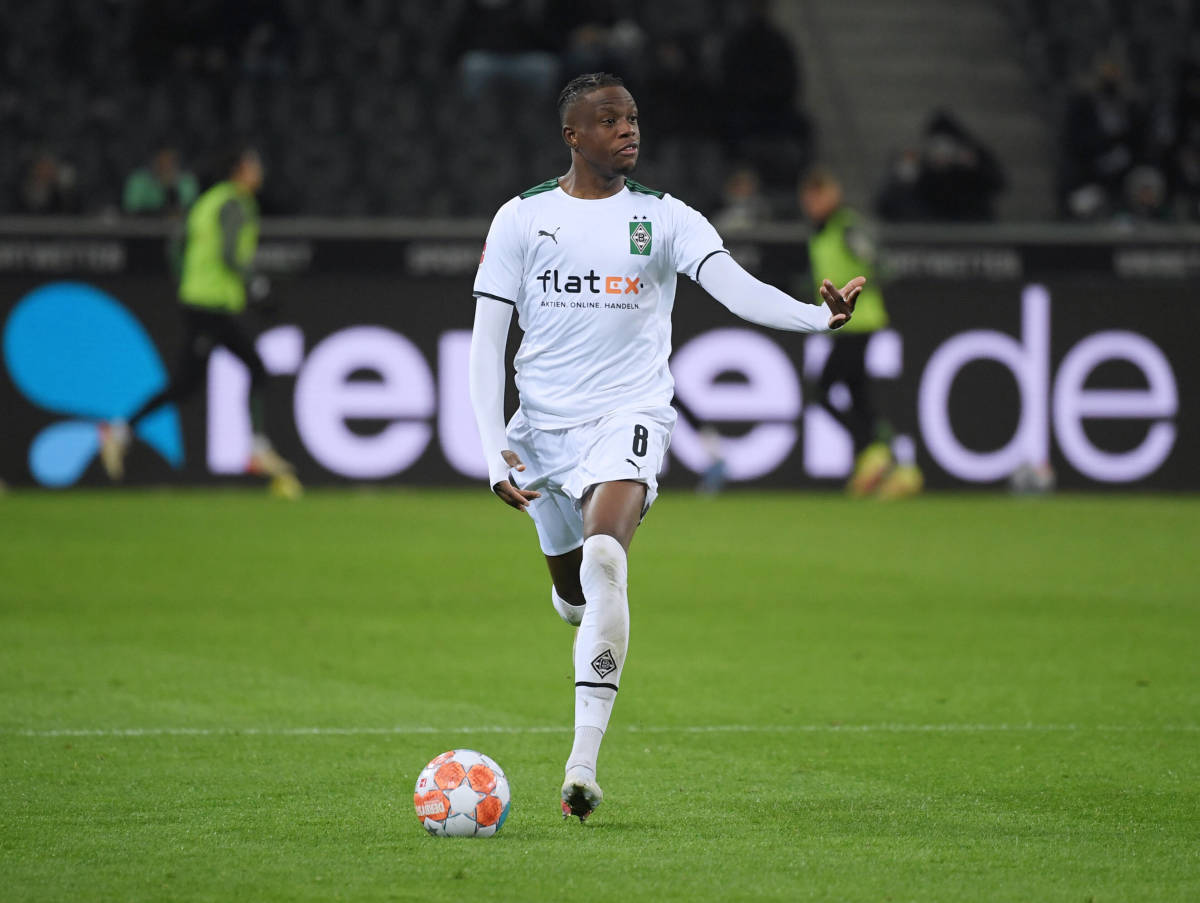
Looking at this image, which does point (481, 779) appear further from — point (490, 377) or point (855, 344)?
point (855, 344)

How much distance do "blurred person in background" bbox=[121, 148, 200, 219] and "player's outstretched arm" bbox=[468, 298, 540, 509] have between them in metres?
11.2

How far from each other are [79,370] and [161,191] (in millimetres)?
1673

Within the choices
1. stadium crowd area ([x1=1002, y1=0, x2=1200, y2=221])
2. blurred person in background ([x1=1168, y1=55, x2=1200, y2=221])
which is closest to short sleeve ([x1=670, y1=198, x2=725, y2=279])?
stadium crowd area ([x1=1002, y1=0, x2=1200, y2=221])

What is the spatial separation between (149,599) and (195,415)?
6.12 meters

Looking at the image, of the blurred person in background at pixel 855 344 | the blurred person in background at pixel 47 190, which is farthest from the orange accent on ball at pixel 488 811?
the blurred person in background at pixel 47 190

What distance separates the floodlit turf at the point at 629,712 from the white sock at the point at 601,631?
33 cm

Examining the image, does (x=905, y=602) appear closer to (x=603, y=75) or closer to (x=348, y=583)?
(x=348, y=583)

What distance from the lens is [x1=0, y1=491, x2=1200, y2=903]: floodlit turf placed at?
4.95 meters

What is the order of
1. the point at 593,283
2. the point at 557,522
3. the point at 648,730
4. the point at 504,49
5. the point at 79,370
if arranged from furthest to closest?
the point at 504,49
the point at 79,370
the point at 648,730
the point at 557,522
the point at 593,283

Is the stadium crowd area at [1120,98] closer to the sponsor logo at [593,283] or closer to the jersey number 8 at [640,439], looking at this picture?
the sponsor logo at [593,283]

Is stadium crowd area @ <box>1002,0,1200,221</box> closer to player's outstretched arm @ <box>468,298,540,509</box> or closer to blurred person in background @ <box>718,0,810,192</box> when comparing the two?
blurred person in background @ <box>718,0,810,192</box>

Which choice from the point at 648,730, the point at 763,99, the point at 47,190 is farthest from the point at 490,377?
the point at 763,99

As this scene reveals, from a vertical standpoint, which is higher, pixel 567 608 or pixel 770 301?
pixel 770 301

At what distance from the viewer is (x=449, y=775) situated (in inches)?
210
